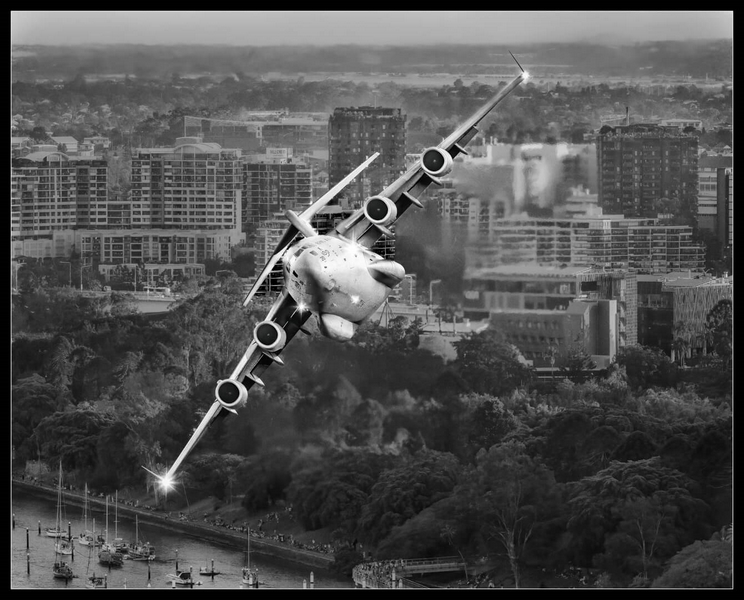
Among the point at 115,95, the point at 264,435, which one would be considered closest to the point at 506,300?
the point at 264,435

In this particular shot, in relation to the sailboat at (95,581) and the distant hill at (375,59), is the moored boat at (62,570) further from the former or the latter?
the distant hill at (375,59)

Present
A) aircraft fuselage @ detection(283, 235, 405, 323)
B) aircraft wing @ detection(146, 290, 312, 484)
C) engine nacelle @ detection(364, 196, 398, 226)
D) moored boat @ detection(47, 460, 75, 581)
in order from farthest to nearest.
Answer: moored boat @ detection(47, 460, 75, 581), aircraft wing @ detection(146, 290, 312, 484), engine nacelle @ detection(364, 196, 398, 226), aircraft fuselage @ detection(283, 235, 405, 323)

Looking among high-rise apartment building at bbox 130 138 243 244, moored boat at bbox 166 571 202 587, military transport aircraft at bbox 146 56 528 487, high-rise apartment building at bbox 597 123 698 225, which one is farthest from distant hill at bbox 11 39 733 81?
moored boat at bbox 166 571 202 587

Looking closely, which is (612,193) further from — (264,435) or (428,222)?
(264,435)

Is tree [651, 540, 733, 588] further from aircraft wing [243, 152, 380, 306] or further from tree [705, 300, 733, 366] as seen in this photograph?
aircraft wing [243, 152, 380, 306]

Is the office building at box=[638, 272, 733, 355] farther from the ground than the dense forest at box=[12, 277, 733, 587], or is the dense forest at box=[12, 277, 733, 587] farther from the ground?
the office building at box=[638, 272, 733, 355]

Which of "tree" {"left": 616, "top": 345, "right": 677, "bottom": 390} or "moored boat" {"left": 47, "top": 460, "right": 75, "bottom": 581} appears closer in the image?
"moored boat" {"left": 47, "top": 460, "right": 75, "bottom": 581}

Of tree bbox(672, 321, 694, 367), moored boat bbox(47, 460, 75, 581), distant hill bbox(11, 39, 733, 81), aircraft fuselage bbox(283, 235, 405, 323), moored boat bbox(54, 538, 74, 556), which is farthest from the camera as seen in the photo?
tree bbox(672, 321, 694, 367)
